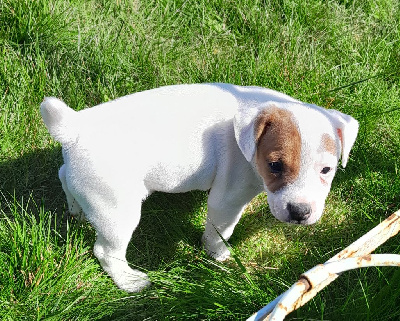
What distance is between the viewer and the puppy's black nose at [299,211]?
221 centimetres

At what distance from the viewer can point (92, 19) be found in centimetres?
411

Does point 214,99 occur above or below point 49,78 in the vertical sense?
above

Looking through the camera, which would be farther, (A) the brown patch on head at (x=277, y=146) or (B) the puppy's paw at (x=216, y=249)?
(B) the puppy's paw at (x=216, y=249)

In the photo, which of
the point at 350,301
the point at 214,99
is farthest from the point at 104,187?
the point at 350,301

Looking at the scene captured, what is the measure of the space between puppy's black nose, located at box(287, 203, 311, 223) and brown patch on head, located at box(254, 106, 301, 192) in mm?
109

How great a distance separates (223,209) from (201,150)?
0.38 meters

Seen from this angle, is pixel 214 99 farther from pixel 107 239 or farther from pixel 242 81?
pixel 242 81

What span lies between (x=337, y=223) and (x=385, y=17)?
222cm

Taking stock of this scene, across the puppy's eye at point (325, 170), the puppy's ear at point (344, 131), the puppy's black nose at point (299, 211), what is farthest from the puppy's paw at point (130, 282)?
the puppy's ear at point (344, 131)

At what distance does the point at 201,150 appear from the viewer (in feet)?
8.14

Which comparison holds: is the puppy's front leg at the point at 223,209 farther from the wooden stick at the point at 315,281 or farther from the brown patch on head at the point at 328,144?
the wooden stick at the point at 315,281

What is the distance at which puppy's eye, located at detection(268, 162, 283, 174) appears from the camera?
2242mm

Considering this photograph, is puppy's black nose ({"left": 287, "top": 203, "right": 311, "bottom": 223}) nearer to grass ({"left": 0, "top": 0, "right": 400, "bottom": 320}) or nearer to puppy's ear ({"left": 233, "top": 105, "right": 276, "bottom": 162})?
puppy's ear ({"left": 233, "top": 105, "right": 276, "bottom": 162})

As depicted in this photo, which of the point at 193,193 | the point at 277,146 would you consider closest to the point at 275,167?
the point at 277,146
